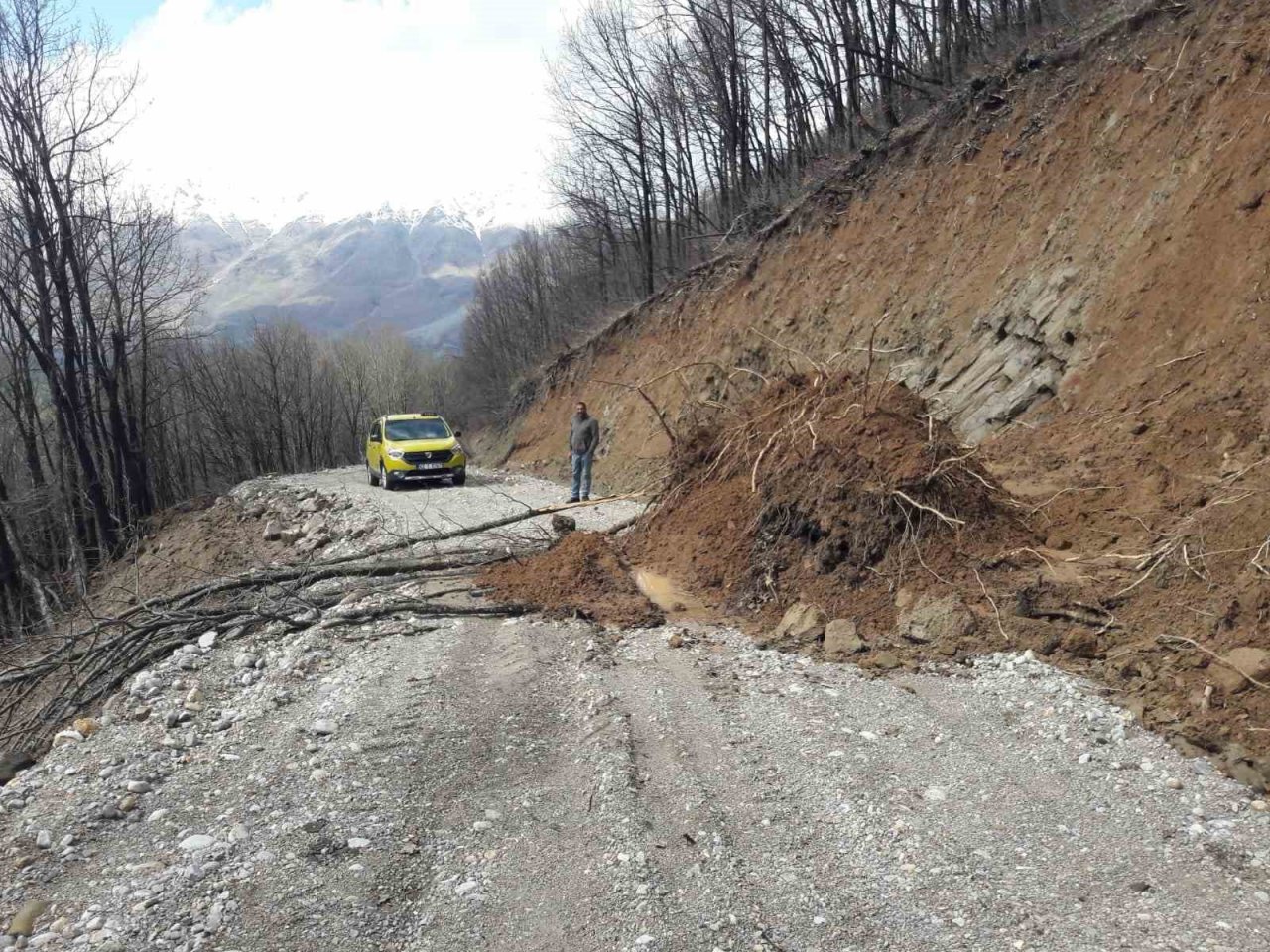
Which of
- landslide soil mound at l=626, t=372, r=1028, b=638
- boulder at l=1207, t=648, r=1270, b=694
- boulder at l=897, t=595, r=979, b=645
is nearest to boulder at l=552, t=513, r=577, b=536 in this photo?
landslide soil mound at l=626, t=372, r=1028, b=638

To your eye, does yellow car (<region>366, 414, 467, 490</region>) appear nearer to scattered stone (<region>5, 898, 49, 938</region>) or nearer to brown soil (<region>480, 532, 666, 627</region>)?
brown soil (<region>480, 532, 666, 627</region>)

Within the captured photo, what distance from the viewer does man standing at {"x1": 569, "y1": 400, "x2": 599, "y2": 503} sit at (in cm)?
1409

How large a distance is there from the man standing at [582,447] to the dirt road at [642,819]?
8.33 m

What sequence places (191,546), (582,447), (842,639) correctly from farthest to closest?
(191,546)
(582,447)
(842,639)

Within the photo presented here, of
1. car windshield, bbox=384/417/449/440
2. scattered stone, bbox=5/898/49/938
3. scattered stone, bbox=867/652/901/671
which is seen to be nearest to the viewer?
scattered stone, bbox=5/898/49/938

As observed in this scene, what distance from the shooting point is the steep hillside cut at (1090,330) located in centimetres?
534

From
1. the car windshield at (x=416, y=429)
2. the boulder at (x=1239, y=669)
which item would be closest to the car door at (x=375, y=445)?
the car windshield at (x=416, y=429)

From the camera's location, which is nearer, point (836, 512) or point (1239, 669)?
point (1239, 669)

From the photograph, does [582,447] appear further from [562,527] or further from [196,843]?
[196,843]

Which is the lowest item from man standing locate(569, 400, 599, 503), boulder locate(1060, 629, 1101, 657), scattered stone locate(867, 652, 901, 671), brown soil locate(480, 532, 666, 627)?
scattered stone locate(867, 652, 901, 671)

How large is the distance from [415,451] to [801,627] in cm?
1425

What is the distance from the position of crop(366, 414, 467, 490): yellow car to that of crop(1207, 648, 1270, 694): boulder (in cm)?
1662

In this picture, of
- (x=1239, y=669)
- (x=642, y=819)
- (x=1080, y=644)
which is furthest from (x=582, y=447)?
(x=1239, y=669)

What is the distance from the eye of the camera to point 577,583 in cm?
781
